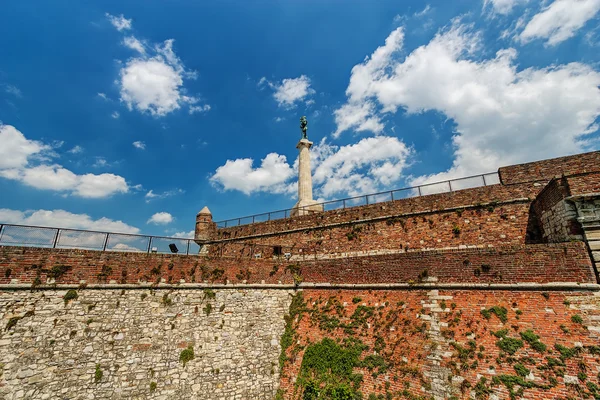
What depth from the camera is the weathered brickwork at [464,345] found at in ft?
25.7

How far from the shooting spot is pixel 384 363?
1030cm

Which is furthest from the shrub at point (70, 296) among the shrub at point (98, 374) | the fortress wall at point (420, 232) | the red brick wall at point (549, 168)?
the red brick wall at point (549, 168)

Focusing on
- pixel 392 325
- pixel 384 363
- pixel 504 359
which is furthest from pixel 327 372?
pixel 504 359

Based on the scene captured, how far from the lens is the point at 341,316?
490 inches

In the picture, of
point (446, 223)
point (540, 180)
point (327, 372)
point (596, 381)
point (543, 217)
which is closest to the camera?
point (596, 381)

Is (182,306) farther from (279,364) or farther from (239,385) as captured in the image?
(279,364)

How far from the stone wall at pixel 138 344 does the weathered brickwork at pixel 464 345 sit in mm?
1918

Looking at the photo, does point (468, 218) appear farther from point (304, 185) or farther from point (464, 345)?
point (304, 185)

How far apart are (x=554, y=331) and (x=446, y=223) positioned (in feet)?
25.3

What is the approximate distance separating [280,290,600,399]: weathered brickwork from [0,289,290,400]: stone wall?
1918 mm

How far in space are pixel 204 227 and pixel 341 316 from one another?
698 inches

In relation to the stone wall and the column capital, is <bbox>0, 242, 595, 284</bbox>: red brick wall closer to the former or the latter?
the stone wall

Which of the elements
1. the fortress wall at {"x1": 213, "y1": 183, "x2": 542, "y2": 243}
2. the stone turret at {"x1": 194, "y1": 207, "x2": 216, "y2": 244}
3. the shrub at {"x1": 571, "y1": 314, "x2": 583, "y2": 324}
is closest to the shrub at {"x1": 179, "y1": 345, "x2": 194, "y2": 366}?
the fortress wall at {"x1": 213, "y1": 183, "x2": 542, "y2": 243}

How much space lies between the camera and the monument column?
75.2 ft
